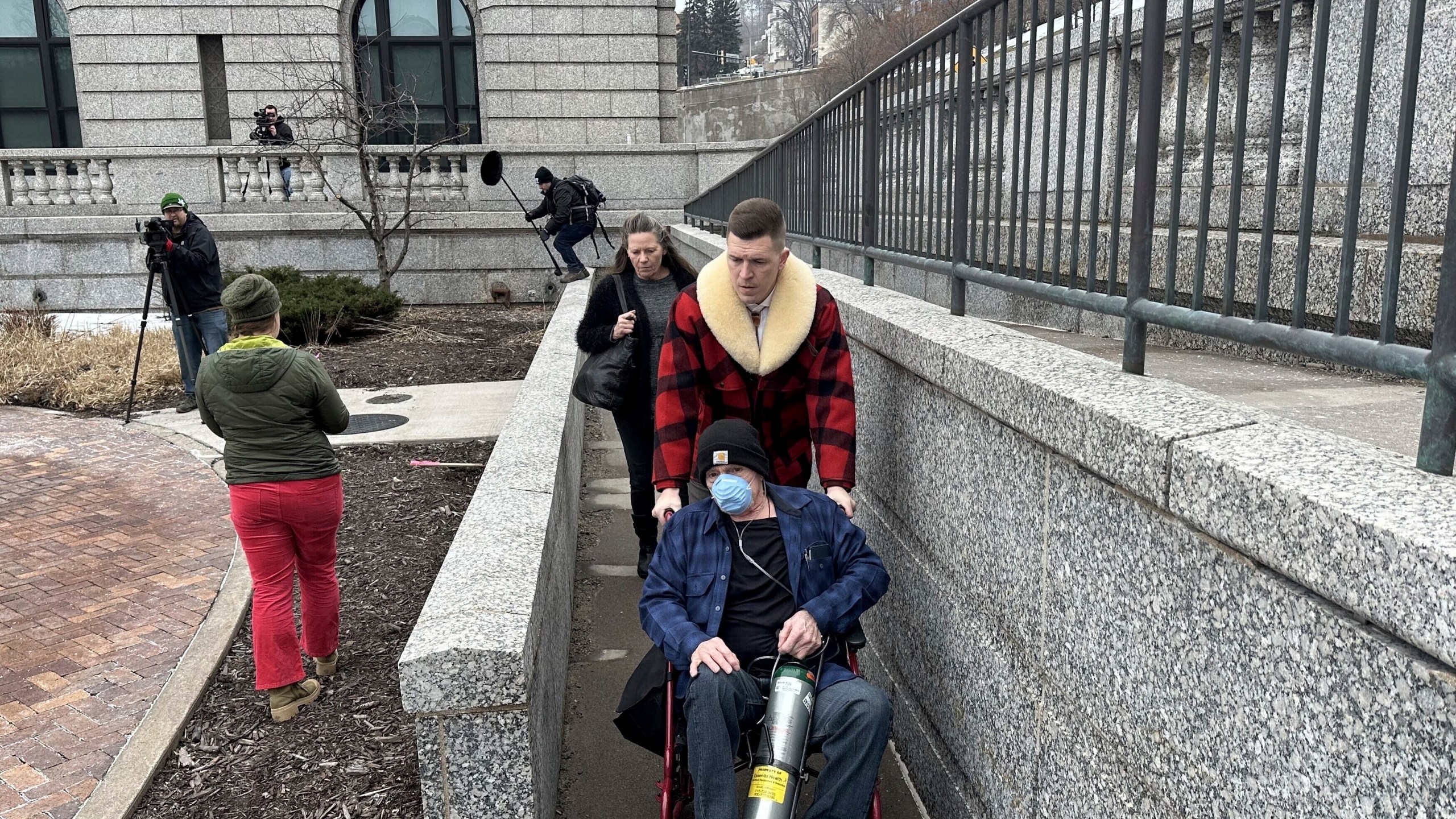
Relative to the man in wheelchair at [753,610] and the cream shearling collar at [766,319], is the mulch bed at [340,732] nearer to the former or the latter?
the man in wheelchair at [753,610]

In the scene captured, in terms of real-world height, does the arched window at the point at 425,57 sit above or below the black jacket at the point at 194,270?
above

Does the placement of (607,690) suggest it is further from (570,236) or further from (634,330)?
(570,236)

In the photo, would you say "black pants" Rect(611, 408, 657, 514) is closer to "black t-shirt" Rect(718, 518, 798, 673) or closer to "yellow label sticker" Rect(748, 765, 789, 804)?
"black t-shirt" Rect(718, 518, 798, 673)

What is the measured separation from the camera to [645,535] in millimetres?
6082

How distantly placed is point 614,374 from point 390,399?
19.9ft

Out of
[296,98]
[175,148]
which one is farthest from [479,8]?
[175,148]

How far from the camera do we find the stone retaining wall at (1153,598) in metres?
1.40

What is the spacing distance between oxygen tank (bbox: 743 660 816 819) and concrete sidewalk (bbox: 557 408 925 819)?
112 centimetres

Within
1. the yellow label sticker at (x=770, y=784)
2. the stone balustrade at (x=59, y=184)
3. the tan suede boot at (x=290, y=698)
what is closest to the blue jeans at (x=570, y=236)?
the stone balustrade at (x=59, y=184)

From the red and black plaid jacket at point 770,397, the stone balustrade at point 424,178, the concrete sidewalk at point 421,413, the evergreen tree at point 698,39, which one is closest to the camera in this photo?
the red and black plaid jacket at point 770,397

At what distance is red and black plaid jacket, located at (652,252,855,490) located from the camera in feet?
12.4

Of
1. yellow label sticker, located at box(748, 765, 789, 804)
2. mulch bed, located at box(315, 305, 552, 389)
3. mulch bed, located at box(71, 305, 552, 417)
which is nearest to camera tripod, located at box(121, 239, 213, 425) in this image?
mulch bed, located at box(71, 305, 552, 417)

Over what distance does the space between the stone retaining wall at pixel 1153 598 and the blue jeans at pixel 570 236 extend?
13285 mm

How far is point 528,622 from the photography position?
340 cm
